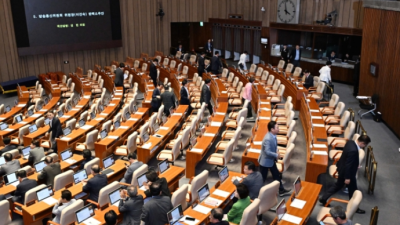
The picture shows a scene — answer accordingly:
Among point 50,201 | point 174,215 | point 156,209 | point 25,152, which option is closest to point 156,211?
point 156,209

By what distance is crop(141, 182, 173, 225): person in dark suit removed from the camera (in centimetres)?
538

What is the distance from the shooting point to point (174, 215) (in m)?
5.45

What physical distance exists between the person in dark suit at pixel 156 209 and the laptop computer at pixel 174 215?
0.13m

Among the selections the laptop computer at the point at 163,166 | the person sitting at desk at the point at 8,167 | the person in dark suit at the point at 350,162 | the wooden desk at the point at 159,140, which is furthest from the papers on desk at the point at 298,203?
the person sitting at desk at the point at 8,167

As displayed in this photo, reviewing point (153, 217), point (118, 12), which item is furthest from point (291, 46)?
point (153, 217)

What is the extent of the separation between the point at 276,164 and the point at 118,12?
1522cm

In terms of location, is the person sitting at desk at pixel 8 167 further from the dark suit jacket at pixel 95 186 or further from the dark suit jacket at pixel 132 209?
the dark suit jacket at pixel 132 209

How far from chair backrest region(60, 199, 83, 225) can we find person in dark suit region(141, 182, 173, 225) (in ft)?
4.21

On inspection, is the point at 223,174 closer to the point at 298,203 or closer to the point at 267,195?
the point at 267,195

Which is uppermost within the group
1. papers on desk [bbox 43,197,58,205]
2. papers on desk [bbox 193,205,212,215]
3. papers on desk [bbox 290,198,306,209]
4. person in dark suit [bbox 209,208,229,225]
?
person in dark suit [bbox 209,208,229,225]

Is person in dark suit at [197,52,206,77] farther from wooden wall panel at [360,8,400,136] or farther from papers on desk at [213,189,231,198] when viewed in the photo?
papers on desk at [213,189,231,198]

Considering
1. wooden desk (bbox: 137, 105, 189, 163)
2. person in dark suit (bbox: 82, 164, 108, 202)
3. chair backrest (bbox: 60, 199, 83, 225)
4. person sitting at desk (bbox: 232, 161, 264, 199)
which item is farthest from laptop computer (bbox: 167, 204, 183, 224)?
wooden desk (bbox: 137, 105, 189, 163)

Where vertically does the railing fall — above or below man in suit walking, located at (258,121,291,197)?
below

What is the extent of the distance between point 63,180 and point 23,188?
2.39 ft
